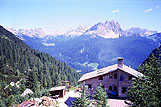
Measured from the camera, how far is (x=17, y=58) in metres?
134

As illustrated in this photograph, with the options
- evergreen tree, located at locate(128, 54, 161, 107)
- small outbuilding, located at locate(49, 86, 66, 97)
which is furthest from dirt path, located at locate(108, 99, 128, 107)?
evergreen tree, located at locate(128, 54, 161, 107)

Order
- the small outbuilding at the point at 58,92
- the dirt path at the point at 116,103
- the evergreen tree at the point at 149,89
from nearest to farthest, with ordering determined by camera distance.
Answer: the evergreen tree at the point at 149,89, the dirt path at the point at 116,103, the small outbuilding at the point at 58,92

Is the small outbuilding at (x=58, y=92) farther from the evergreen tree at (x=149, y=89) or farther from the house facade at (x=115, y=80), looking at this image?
the evergreen tree at (x=149, y=89)

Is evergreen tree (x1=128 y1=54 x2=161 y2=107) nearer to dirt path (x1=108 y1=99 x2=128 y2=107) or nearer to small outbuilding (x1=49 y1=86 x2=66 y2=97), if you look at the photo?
dirt path (x1=108 y1=99 x2=128 y2=107)

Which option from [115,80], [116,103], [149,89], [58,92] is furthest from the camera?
[58,92]

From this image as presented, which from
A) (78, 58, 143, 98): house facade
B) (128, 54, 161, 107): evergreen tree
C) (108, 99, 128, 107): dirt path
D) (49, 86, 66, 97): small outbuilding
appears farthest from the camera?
(49, 86, 66, 97): small outbuilding

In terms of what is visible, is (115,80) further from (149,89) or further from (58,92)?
(149,89)

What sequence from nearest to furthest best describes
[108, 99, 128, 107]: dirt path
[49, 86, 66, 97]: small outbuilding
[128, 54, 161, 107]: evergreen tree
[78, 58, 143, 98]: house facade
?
[128, 54, 161, 107]: evergreen tree → [108, 99, 128, 107]: dirt path → [78, 58, 143, 98]: house facade → [49, 86, 66, 97]: small outbuilding

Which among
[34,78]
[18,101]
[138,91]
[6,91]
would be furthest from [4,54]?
[138,91]

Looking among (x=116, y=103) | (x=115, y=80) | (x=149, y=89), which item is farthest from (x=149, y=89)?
(x=115, y=80)

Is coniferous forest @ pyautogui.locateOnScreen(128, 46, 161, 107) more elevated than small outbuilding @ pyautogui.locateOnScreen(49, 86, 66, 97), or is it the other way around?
coniferous forest @ pyautogui.locateOnScreen(128, 46, 161, 107)

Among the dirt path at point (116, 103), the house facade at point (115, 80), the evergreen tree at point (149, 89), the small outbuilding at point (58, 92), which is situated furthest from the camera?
the small outbuilding at point (58, 92)

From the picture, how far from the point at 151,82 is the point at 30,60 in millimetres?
140134

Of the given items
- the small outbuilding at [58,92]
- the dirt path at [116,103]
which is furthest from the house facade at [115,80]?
the small outbuilding at [58,92]
